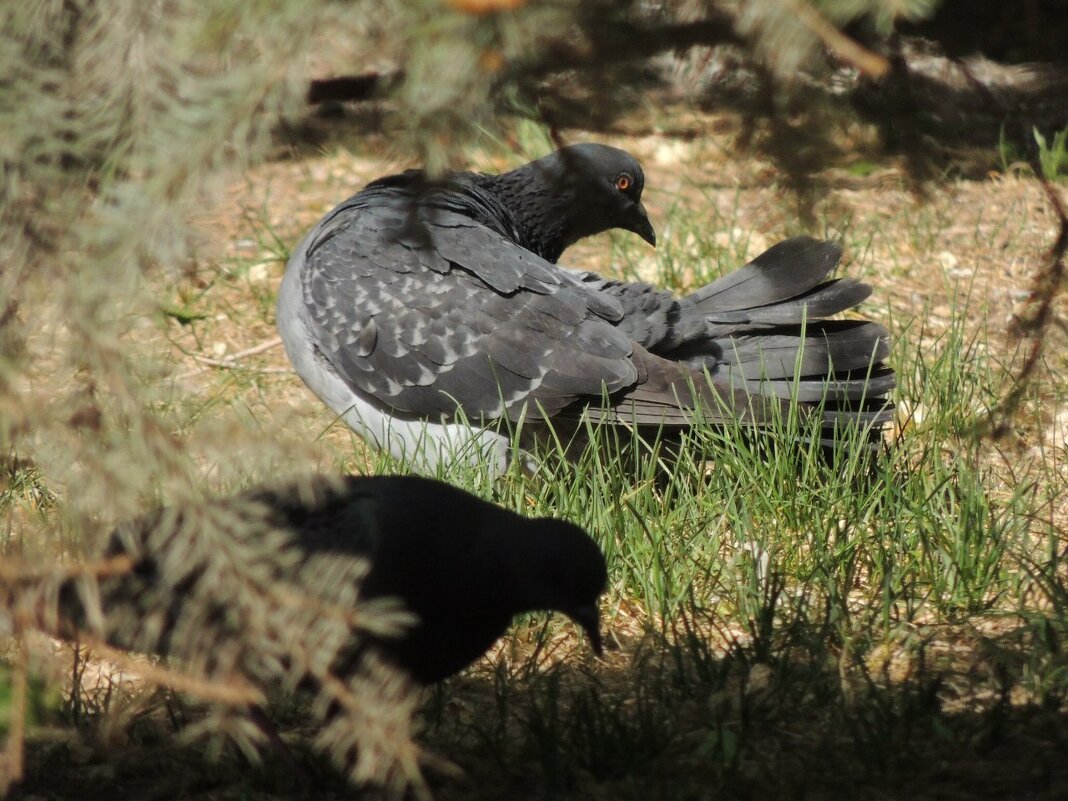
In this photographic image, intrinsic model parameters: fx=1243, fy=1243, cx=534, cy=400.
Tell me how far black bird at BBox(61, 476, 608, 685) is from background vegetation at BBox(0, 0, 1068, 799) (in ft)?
0.37

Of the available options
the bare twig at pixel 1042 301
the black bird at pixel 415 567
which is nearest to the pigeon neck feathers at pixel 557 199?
the bare twig at pixel 1042 301

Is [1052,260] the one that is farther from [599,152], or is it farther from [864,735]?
[599,152]

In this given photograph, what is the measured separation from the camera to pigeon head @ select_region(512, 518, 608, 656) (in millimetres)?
2654

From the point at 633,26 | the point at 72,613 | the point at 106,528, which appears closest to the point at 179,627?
the point at 106,528

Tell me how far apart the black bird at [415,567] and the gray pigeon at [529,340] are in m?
1.51

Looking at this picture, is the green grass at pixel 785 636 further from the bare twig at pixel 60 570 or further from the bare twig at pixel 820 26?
the bare twig at pixel 820 26

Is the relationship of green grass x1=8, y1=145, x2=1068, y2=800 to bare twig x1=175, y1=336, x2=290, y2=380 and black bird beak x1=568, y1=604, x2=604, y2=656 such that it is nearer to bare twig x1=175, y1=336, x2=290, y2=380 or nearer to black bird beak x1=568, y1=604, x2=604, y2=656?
black bird beak x1=568, y1=604, x2=604, y2=656

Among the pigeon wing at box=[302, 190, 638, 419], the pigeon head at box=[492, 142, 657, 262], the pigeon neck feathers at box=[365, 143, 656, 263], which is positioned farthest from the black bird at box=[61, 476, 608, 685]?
the pigeon head at box=[492, 142, 657, 262]

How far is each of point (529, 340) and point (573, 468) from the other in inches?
27.4

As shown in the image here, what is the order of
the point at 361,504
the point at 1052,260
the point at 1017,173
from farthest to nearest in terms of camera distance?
the point at 1017,173 < the point at 1052,260 < the point at 361,504

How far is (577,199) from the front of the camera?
5281 mm

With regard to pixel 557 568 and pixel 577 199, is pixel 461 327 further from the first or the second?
pixel 557 568

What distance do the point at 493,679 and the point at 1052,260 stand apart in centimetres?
167

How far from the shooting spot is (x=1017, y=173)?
734 cm
